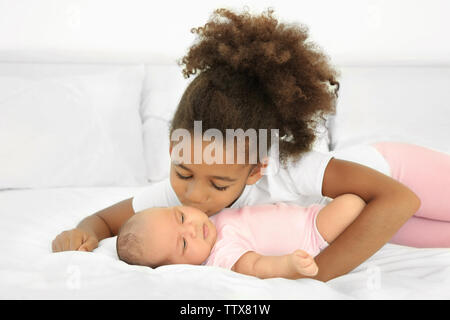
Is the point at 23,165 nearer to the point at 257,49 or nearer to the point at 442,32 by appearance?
the point at 257,49

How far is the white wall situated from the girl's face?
1190mm

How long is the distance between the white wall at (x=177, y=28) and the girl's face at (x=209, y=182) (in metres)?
1.19

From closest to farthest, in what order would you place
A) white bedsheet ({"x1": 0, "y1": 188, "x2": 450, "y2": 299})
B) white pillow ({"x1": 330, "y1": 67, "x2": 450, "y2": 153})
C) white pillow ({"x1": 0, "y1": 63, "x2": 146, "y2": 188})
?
white bedsheet ({"x1": 0, "y1": 188, "x2": 450, "y2": 299})
white pillow ({"x1": 0, "y1": 63, "x2": 146, "y2": 188})
white pillow ({"x1": 330, "y1": 67, "x2": 450, "y2": 153})

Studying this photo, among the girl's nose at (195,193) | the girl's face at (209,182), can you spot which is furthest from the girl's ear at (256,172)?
the girl's nose at (195,193)

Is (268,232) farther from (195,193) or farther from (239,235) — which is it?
(195,193)

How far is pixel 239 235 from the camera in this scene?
1.09 m

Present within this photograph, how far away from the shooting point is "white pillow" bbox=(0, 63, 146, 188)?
1722mm

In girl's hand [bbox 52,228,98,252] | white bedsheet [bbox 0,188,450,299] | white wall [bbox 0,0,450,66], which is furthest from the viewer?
white wall [bbox 0,0,450,66]

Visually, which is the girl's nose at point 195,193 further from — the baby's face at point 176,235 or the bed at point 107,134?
the bed at point 107,134

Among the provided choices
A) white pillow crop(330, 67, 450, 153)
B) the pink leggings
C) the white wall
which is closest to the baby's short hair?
the pink leggings

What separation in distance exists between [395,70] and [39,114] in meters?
1.42

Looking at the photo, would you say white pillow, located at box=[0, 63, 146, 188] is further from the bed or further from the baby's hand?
the baby's hand

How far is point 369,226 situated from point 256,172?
11.0 inches

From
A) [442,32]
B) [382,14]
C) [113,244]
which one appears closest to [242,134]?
[113,244]
